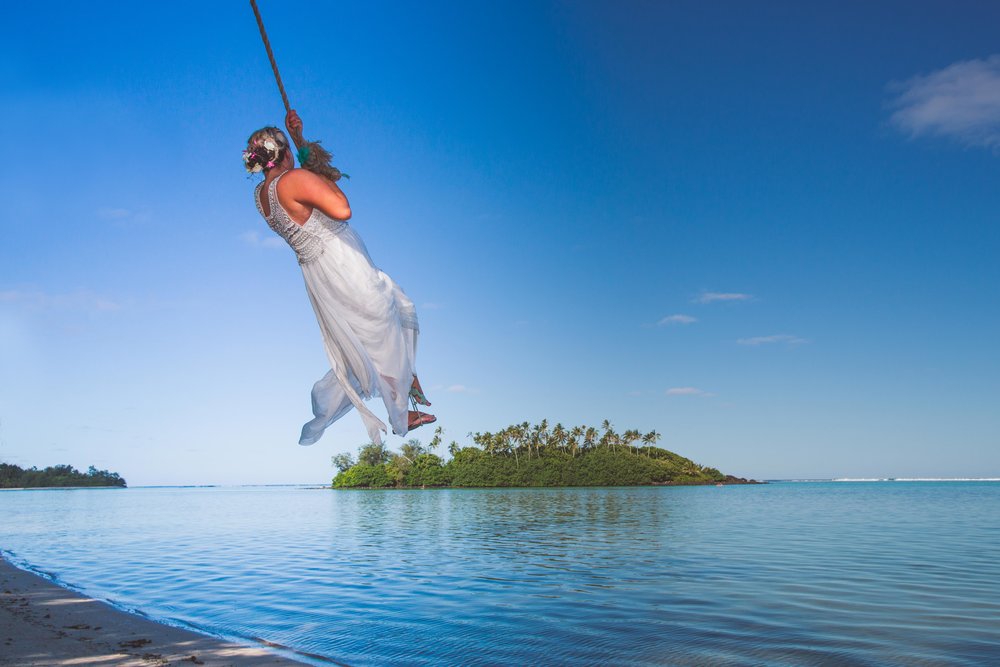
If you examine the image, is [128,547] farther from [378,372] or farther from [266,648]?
[378,372]

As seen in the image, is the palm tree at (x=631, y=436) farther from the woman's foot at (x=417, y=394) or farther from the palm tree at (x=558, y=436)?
the woman's foot at (x=417, y=394)

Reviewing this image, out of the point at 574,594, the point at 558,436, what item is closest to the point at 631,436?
the point at 558,436

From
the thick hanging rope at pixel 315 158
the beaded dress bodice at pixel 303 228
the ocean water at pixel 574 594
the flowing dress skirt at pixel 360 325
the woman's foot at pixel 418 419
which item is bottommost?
the ocean water at pixel 574 594

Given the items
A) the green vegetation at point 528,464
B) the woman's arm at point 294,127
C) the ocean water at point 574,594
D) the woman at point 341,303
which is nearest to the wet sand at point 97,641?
the ocean water at point 574,594

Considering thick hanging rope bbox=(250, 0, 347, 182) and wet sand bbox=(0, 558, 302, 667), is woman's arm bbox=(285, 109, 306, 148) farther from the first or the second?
wet sand bbox=(0, 558, 302, 667)

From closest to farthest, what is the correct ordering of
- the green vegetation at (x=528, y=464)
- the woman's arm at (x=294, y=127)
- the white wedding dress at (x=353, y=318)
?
the woman's arm at (x=294, y=127) < the white wedding dress at (x=353, y=318) < the green vegetation at (x=528, y=464)

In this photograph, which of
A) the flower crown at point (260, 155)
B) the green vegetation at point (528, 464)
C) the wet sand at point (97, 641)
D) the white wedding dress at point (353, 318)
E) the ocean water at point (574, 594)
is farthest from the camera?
the green vegetation at point (528, 464)

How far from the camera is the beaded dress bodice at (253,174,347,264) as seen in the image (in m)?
3.58

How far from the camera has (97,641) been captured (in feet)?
23.7

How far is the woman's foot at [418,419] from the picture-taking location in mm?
3730

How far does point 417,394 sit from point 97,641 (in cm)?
574

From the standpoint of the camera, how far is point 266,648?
24.9ft

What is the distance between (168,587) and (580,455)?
11840 cm

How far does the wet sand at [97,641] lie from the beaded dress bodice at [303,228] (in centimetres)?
456
